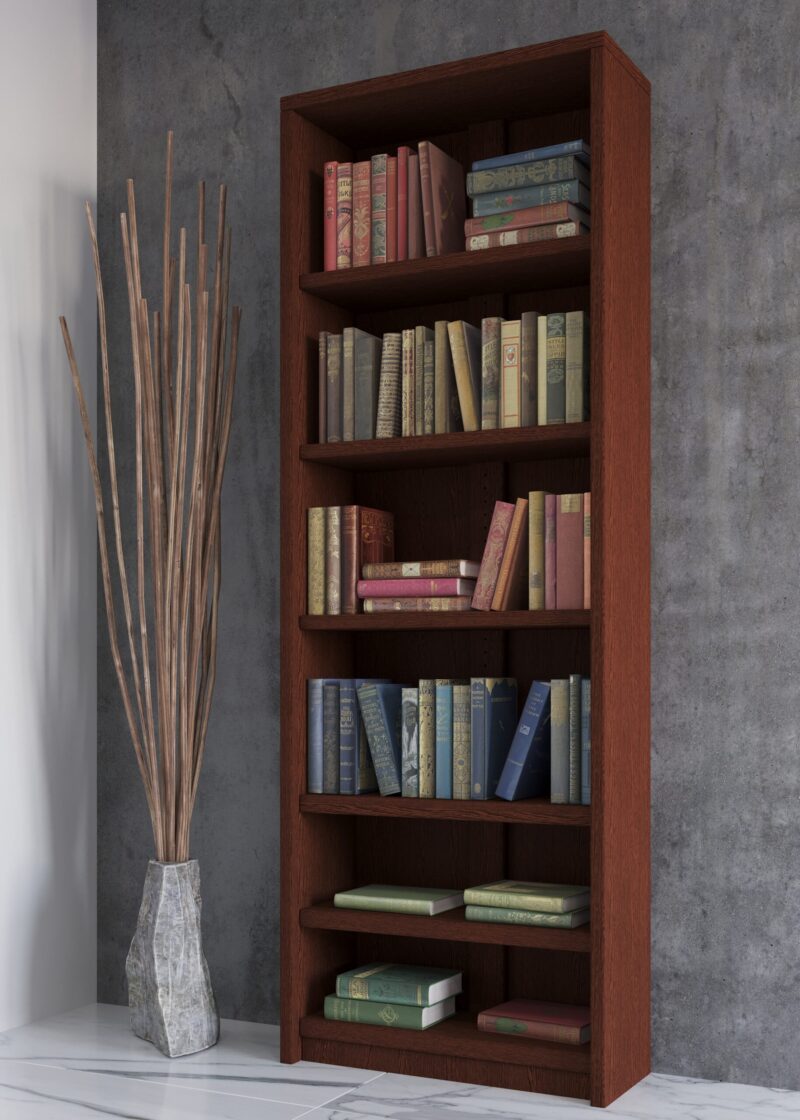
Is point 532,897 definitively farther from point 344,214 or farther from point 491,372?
point 344,214

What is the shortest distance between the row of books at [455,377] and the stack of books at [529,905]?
91 centimetres

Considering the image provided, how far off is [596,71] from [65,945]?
233 cm

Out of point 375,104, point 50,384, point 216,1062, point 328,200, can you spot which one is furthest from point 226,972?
point 375,104

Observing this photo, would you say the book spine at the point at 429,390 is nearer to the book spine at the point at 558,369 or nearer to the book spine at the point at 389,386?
the book spine at the point at 389,386

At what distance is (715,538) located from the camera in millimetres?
2609

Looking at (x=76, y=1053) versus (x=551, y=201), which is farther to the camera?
(x=76, y=1053)

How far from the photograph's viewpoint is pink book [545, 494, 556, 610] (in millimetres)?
2508

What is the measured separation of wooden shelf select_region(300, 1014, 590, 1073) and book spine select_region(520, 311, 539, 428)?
3.91 ft

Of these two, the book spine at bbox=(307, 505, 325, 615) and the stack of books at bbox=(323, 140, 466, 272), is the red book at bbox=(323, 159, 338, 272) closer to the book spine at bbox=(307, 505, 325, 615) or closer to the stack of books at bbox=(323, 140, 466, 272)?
the stack of books at bbox=(323, 140, 466, 272)

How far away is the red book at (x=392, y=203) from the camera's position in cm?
271

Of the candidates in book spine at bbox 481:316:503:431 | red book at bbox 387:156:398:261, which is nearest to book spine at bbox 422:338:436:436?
book spine at bbox 481:316:503:431

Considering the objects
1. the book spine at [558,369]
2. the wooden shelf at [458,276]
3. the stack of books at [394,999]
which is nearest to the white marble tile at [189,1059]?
the stack of books at [394,999]

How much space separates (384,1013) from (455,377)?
1292 mm

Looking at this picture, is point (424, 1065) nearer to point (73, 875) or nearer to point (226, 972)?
point (226, 972)
